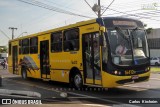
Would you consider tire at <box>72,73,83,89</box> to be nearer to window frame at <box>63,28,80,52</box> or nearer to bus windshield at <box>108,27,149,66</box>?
window frame at <box>63,28,80,52</box>

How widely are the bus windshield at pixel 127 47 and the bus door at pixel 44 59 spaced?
6.49m

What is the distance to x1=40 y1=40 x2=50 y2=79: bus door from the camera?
19.5m

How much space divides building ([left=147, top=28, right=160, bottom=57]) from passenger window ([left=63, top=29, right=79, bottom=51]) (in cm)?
4745

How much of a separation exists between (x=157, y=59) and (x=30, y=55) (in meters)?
35.9

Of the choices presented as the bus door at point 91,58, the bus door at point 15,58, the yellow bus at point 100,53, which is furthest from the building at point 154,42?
the bus door at point 91,58

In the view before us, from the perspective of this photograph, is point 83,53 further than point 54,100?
Yes

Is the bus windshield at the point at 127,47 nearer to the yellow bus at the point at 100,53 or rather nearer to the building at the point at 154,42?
the yellow bus at the point at 100,53

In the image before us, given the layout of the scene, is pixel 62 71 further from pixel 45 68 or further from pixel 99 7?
pixel 99 7

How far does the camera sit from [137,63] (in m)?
13.9

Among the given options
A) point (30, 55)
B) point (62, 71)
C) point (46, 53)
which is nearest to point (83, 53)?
point (62, 71)

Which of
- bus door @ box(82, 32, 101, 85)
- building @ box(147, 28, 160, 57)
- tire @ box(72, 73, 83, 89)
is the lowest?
tire @ box(72, 73, 83, 89)

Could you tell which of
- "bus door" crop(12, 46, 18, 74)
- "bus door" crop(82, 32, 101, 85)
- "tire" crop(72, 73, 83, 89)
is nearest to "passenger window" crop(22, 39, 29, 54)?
"bus door" crop(12, 46, 18, 74)

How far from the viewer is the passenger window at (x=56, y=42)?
17719mm

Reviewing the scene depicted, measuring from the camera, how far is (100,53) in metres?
13.8
